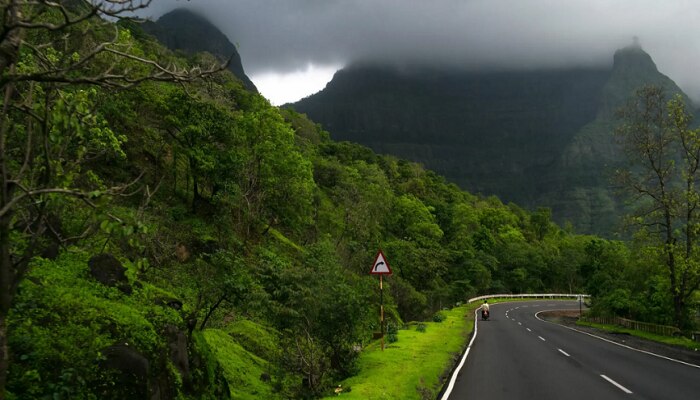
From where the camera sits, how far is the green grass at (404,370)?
34.6ft

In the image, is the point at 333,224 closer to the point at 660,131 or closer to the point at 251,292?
the point at 660,131

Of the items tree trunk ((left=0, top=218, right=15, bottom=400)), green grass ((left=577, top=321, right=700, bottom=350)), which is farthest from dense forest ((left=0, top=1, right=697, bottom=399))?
green grass ((left=577, top=321, right=700, bottom=350))

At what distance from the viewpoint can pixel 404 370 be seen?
515 inches

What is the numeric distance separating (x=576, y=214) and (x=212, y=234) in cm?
19536

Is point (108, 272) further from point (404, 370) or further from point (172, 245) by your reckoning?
point (172, 245)

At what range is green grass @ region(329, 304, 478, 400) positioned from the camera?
1054cm

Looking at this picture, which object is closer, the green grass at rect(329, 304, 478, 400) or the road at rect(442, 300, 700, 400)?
the green grass at rect(329, 304, 478, 400)

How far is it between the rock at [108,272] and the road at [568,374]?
7365 millimetres

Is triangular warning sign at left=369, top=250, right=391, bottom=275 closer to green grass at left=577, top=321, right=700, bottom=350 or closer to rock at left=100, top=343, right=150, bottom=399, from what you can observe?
rock at left=100, top=343, right=150, bottom=399

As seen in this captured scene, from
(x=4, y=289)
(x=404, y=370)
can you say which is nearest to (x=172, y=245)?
(x=404, y=370)

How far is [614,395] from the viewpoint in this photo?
10.6 m

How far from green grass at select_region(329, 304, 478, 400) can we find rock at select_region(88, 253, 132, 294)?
16.7 ft

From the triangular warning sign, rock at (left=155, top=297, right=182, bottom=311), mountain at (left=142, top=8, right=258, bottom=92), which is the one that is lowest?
rock at (left=155, top=297, right=182, bottom=311)

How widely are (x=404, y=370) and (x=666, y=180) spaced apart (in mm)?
24983
